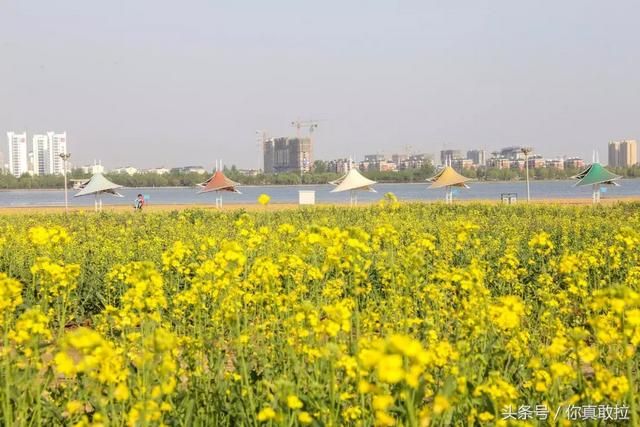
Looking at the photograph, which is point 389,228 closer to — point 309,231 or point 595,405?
point 309,231

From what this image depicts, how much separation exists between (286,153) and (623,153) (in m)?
84.7

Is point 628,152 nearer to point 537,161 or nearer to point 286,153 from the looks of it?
point 537,161

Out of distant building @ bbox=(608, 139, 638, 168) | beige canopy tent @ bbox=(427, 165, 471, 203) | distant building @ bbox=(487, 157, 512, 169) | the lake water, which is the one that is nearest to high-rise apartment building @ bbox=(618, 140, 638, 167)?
distant building @ bbox=(608, 139, 638, 168)

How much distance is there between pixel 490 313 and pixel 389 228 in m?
1.43

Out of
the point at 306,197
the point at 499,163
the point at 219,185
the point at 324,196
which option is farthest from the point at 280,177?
the point at 306,197

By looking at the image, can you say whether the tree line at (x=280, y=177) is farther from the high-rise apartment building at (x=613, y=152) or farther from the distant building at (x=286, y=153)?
the high-rise apartment building at (x=613, y=152)

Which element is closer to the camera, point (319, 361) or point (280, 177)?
Result: point (319, 361)

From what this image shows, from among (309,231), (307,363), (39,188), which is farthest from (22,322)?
(39,188)

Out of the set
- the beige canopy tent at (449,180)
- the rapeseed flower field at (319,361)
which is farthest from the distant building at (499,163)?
the rapeseed flower field at (319,361)

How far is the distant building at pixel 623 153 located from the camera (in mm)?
177250

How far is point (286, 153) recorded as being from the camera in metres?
186

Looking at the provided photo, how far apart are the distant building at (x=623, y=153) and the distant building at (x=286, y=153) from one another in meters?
74.6

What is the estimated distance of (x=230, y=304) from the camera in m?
4.05

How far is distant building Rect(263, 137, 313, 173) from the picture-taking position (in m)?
173
